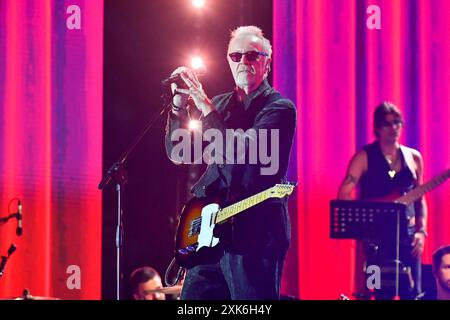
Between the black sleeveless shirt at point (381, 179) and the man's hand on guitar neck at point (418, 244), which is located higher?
the black sleeveless shirt at point (381, 179)

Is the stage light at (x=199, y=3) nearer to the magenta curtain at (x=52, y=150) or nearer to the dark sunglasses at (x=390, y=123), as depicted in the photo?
the magenta curtain at (x=52, y=150)

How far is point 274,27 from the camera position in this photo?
475cm

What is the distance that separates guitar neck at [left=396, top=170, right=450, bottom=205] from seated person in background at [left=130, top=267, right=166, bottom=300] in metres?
1.46

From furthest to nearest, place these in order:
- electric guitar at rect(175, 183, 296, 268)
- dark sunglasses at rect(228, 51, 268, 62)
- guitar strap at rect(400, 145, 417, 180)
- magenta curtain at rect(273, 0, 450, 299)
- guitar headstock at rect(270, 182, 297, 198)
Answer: magenta curtain at rect(273, 0, 450, 299), guitar strap at rect(400, 145, 417, 180), dark sunglasses at rect(228, 51, 268, 62), electric guitar at rect(175, 183, 296, 268), guitar headstock at rect(270, 182, 297, 198)

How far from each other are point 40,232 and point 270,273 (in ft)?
4.89

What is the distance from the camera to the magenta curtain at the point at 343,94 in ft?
15.5

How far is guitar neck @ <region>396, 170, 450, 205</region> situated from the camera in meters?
4.52

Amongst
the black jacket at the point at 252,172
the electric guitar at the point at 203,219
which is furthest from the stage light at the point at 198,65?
the electric guitar at the point at 203,219

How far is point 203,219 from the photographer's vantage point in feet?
13.6

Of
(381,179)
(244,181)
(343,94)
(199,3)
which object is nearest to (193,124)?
(244,181)

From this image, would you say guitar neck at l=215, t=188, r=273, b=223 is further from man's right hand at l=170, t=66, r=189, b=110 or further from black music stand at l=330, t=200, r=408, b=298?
man's right hand at l=170, t=66, r=189, b=110
